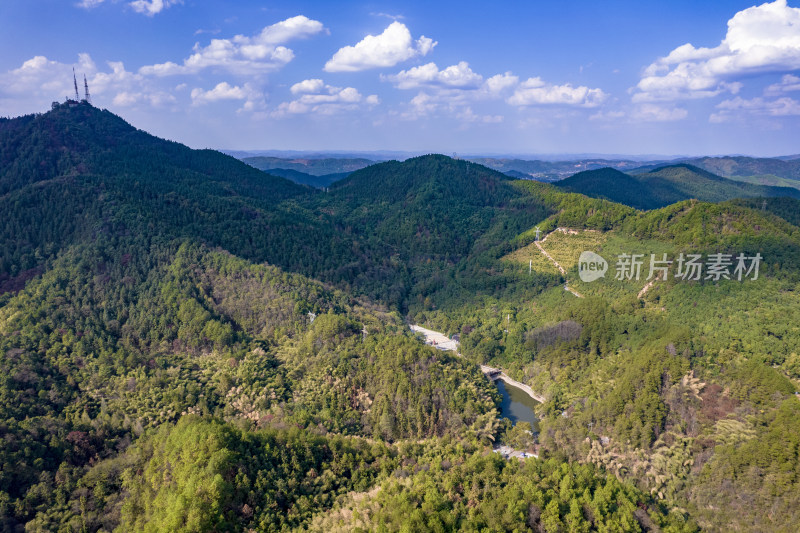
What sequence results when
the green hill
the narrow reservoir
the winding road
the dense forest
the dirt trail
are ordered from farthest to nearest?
the dirt trail < the green hill < the winding road < the narrow reservoir < the dense forest

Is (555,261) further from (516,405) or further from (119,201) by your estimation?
(119,201)

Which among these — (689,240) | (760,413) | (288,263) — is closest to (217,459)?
(760,413)

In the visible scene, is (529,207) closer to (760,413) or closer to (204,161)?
(760,413)

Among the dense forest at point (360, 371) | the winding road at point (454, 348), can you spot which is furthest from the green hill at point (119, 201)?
the winding road at point (454, 348)

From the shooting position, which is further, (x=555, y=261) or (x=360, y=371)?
(x=555, y=261)

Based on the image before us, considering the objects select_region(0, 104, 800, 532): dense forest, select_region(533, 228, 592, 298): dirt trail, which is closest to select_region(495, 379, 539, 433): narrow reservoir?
select_region(0, 104, 800, 532): dense forest

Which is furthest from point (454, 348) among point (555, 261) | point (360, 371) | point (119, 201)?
point (119, 201)

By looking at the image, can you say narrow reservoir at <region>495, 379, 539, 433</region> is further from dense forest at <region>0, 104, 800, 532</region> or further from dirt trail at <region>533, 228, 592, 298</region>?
dirt trail at <region>533, 228, 592, 298</region>
